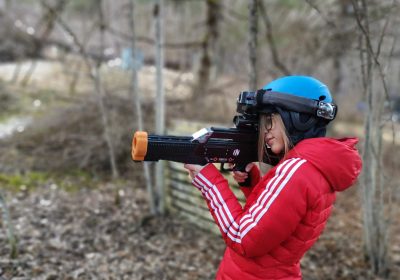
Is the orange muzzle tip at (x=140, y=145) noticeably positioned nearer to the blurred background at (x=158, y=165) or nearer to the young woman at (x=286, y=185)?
the young woman at (x=286, y=185)

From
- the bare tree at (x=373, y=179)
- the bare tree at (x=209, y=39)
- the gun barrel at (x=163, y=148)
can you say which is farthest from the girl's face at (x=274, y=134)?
the bare tree at (x=209, y=39)

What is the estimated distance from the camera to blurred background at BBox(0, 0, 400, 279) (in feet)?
12.4

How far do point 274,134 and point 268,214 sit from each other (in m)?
0.40

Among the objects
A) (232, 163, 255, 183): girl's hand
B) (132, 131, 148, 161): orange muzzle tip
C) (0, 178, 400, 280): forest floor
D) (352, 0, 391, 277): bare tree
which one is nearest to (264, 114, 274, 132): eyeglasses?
(232, 163, 255, 183): girl's hand

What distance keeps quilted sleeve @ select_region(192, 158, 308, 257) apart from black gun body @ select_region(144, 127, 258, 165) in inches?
8.3

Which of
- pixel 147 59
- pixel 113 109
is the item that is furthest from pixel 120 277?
pixel 147 59

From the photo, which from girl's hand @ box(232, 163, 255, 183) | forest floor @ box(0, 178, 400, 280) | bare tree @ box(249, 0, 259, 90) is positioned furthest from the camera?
forest floor @ box(0, 178, 400, 280)

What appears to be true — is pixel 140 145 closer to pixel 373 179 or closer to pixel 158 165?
pixel 373 179

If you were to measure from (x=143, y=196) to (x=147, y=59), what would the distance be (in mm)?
15269

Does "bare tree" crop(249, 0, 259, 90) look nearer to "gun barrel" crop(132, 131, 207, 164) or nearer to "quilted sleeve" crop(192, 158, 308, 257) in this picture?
"gun barrel" crop(132, 131, 207, 164)

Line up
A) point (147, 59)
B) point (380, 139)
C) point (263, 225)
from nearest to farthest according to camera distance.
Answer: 1. point (263, 225)
2. point (380, 139)
3. point (147, 59)

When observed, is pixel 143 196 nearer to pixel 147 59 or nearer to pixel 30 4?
pixel 147 59

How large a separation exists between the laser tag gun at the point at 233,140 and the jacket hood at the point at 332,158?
0.14 m

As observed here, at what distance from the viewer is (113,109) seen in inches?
278
